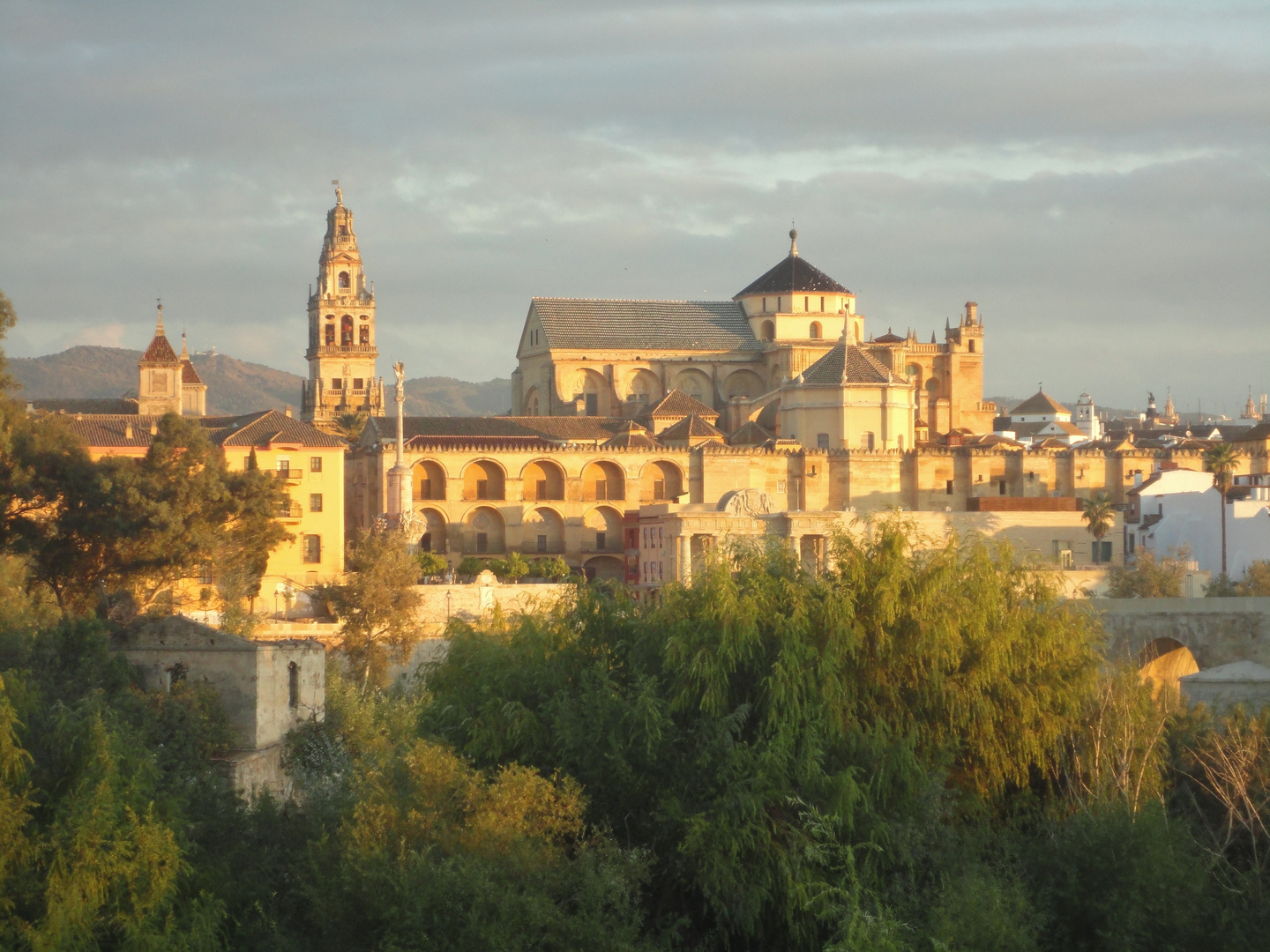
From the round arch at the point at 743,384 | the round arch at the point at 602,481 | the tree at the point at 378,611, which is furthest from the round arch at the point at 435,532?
the round arch at the point at 743,384

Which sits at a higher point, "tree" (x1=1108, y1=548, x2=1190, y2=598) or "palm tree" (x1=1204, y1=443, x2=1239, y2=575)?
"palm tree" (x1=1204, y1=443, x2=1239, y2=575)

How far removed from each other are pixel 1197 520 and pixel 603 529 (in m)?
20.2

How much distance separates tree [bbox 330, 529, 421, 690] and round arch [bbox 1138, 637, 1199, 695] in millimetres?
17334

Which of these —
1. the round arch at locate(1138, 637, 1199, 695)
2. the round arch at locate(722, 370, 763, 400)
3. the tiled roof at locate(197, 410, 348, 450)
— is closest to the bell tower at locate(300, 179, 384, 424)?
the round arch at locate(722, 370, 763, 400)

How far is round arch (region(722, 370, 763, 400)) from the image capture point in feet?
240

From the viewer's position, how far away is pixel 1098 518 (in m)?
57.2

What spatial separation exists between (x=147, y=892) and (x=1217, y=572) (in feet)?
147

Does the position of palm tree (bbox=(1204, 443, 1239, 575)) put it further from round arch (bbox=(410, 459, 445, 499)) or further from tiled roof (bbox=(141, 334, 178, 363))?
tiled roof (bbox=(141, 334, 178, 363))

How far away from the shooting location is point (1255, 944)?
64.2ft

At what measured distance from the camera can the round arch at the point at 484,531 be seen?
202 ft

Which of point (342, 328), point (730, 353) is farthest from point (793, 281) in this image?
point (342, 328)

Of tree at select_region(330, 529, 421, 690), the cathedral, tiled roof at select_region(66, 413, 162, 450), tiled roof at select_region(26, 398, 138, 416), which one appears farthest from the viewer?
the cathedral

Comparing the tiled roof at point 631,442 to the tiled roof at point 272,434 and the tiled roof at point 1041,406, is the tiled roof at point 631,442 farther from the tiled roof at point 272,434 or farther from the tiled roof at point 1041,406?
the tiled roof at point 1041,406

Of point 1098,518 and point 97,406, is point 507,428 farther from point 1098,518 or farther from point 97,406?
point 1098,518
